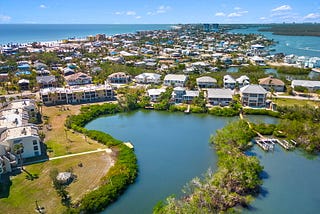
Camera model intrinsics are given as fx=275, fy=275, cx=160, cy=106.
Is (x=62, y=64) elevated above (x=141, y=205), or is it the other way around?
(x=62, y=64)

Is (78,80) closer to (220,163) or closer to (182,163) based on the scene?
A: (182,163)

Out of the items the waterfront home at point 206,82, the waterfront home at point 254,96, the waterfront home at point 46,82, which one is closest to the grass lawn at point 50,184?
the waterfront home at point 254,96

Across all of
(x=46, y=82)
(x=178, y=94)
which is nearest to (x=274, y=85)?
(x=178, y=94)

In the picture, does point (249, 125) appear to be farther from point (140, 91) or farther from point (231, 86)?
point (140, 91)

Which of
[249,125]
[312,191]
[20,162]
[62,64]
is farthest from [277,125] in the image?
[62,64]

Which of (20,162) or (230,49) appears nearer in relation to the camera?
(20,162)

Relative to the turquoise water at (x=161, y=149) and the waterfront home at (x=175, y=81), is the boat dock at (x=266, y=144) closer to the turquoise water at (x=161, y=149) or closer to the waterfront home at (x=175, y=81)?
the turquoise water at (x=161, y=149)

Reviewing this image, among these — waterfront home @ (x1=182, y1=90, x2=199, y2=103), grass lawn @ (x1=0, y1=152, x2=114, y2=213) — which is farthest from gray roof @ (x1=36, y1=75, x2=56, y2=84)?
grass lawn @ (x1=0, y1=152, x2=114, y2=213)
